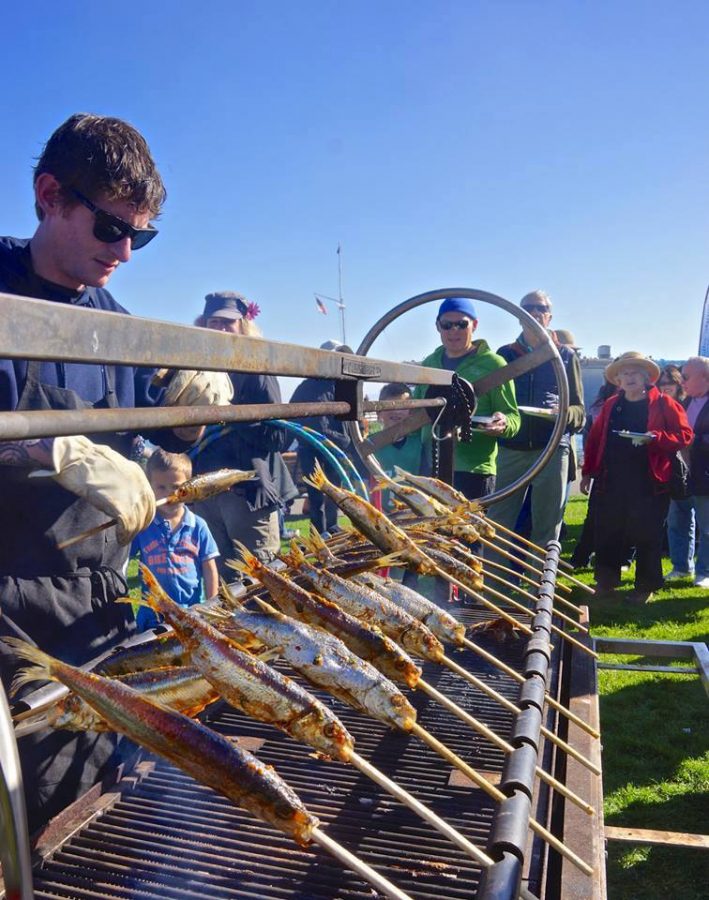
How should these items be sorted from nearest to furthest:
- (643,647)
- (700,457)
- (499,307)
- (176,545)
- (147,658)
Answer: (147,658), (643,647), (499,307), (176,545), (700,457)

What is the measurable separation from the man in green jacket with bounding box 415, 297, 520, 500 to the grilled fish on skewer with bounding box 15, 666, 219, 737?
147 inches

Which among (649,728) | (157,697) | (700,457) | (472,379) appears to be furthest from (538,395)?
(157,697)

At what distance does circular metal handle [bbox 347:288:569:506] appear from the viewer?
14.2ft

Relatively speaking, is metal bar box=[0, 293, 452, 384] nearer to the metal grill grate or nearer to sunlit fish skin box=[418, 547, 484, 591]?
the metal grill grate

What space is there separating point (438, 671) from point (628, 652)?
1376 millimetres

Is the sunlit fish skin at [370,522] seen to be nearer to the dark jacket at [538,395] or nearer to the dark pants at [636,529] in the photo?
the dark jacket at [538,395]

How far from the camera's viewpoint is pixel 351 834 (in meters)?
1.92

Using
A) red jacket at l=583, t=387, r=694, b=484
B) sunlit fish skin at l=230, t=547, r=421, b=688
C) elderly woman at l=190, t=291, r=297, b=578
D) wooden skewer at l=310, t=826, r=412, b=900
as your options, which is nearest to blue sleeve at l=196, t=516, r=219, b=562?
elderly woman at l=190, t=291, r=297, b=578

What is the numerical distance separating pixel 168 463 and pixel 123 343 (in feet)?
12.9

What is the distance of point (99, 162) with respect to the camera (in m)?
2.32

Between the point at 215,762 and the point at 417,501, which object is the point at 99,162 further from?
the point at 417,501

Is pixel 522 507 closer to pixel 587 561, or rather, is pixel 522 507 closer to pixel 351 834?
pixel 587 561

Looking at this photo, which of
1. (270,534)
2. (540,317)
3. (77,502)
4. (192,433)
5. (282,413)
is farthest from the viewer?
(540,317)

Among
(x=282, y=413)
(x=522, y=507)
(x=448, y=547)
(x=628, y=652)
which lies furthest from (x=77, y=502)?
(x=522, y=507)
